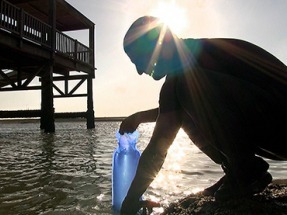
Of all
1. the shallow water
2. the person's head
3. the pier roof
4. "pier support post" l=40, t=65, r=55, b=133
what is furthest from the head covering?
the pier roof

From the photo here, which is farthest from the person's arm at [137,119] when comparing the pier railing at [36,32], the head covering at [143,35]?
the pier railing at [36,32]

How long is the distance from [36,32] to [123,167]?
33.8 ft


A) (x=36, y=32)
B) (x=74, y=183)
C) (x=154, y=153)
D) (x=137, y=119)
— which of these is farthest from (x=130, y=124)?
(x=36, y=32)

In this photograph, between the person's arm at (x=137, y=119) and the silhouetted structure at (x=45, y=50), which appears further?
the silhouetted structure at (x=45, y=50)

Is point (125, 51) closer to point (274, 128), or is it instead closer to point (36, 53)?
point (274, 128)

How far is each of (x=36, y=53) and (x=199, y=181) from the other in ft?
30.2

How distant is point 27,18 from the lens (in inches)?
435

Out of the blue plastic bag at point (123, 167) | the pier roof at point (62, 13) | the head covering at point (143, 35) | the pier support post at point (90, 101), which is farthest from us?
the pier support post at point (90, 101)

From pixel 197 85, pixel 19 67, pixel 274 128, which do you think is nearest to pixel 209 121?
pixel 197 85

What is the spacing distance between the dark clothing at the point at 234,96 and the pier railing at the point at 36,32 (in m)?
8.77

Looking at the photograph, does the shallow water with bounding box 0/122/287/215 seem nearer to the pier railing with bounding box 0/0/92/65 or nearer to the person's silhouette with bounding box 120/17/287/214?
the person's silhouette with bounding box 120/17/287/214

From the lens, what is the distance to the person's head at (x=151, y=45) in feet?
6.16

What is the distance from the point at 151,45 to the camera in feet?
6.26

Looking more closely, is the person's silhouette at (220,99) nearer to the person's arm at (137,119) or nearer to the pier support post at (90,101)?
the person's arm at (137,119)
